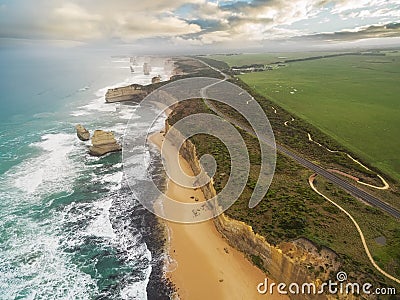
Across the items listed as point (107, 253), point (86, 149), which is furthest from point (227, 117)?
point (107, 253)

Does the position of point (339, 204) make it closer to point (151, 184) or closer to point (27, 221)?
point (151, 184)

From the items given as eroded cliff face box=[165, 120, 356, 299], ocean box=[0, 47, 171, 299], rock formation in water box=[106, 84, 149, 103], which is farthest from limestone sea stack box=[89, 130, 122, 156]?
rock formation in water box=[106, 84, 149, 103]

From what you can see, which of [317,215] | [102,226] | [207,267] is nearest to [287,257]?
[317,215]

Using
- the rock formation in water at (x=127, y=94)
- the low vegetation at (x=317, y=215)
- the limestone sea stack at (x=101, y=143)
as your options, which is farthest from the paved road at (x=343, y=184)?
the rock formation in water at (x=127, y=94)

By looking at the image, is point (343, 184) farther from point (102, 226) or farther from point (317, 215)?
point (102, 226)

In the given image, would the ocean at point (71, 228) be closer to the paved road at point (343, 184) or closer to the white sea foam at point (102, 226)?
the white sea foam at point (102, 226)

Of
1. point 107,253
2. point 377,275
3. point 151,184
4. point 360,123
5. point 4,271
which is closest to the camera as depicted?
point 377,275
